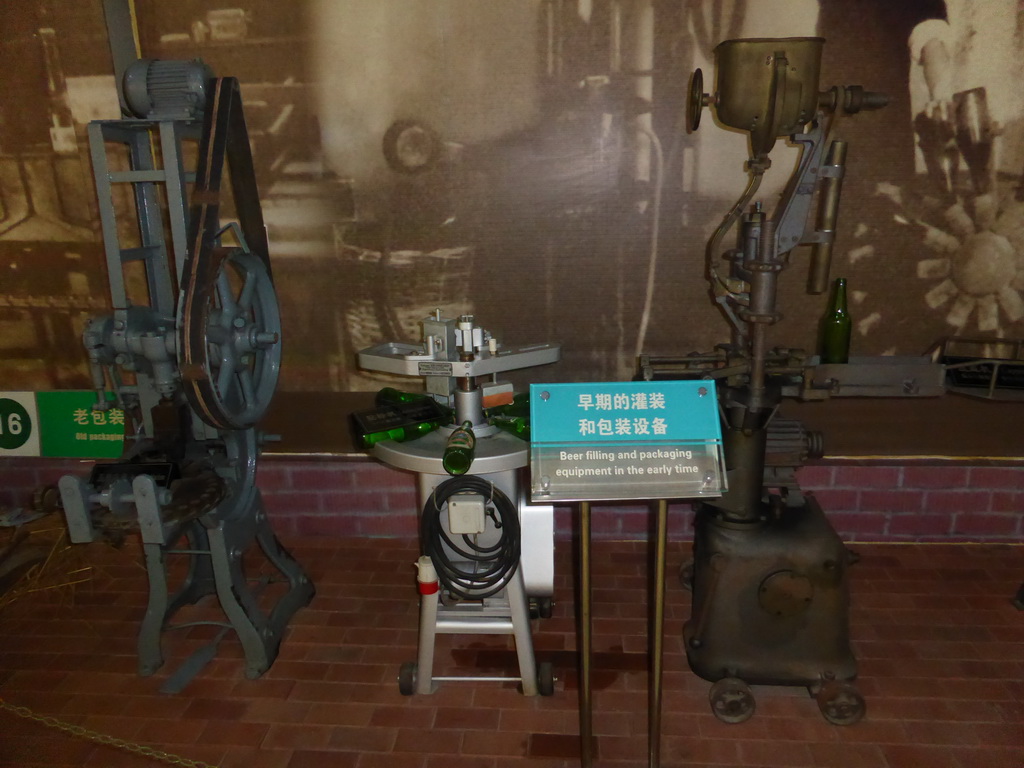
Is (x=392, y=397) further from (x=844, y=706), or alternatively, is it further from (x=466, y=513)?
(x=844, y=706)

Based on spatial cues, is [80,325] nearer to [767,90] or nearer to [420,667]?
[420,667]

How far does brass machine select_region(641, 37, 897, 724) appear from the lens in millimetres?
2277

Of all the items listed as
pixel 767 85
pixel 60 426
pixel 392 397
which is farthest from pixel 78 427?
pixel 767 85

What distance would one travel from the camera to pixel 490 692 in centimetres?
248

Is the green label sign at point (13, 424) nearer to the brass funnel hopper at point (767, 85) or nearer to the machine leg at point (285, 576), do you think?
the machine leg at point (285, 576)

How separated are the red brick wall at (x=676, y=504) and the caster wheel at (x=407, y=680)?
1.12 metres

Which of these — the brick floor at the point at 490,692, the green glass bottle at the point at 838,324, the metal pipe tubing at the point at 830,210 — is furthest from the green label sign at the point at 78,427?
the green glass bottle at the point at 838,324

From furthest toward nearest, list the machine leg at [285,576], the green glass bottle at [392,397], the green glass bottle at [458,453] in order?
the machine leg at [285,576] → the green glass bottle at [392,397] → the green glass bottle at [458,453]

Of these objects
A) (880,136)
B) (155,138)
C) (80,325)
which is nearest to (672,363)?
(880,136)

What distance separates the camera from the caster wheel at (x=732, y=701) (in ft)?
7.55

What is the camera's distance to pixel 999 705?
2.36 meters

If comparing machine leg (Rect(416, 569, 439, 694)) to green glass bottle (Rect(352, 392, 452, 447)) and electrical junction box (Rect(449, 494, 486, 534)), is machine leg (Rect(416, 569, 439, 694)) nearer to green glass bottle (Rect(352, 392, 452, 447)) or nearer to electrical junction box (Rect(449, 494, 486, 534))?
electrical junction box (Rect(449, 494, 486, 534))

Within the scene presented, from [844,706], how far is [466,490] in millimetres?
1418

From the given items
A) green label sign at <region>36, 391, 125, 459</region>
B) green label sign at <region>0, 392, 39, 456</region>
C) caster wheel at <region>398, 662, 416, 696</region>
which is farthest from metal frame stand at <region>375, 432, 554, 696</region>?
green label sign at <region>0, 392, 39, 456</region>
